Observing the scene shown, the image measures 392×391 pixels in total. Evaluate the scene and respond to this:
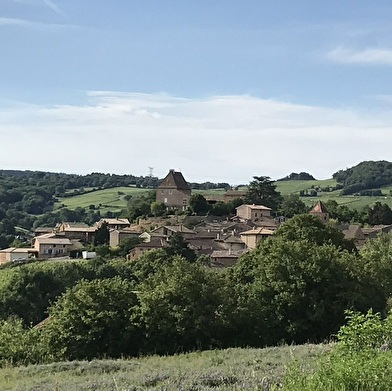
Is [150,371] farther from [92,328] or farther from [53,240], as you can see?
[53,240]

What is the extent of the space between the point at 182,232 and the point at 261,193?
24.0m

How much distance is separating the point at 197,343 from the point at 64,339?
4.73 meters

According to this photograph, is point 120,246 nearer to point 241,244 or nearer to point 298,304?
point 241,244

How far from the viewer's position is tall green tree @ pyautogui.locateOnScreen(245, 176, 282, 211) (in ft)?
294

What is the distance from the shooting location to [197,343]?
75.2ft

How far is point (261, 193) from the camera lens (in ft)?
298

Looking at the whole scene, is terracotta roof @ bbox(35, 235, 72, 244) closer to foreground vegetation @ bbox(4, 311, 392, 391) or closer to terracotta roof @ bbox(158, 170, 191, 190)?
terracotta roof @ bbox(158, 170, 191, 190)

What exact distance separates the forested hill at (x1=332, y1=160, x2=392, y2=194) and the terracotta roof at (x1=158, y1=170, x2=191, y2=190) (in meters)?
63.6

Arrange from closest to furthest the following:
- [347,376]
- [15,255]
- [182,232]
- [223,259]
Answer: [347,376] < [223,259] < [182,232] < [15,255]

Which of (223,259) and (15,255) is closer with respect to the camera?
(223,259)

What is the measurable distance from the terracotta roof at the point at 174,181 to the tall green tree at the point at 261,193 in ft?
29.9

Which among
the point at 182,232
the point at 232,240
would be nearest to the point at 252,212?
the point at 232,240

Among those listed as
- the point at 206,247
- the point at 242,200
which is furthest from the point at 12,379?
the point at 242,200

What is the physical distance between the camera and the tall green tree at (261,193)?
89500 millimetres
